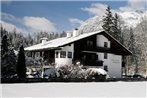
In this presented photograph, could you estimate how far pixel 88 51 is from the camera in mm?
43031

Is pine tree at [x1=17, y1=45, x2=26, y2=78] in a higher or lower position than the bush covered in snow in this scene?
higher

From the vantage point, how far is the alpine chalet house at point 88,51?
4119 cm

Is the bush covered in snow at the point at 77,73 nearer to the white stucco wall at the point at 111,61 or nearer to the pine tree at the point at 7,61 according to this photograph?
the pine tree at the point at 7,61

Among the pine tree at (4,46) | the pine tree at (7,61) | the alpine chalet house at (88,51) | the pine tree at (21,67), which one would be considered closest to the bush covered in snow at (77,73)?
the alpine chalet house at (88,51)

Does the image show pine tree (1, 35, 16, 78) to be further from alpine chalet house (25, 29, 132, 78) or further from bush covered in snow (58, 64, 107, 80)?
alpine chalet house (25, 29, 132, 78)

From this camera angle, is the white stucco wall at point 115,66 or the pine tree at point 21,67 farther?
the white stucco wall at point 115,66

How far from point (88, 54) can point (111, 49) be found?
16.3 ft

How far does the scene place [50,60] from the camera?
42688 mm

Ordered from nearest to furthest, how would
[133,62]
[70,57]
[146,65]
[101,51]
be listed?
[70,57], [101,51], [146,65], [133,62]

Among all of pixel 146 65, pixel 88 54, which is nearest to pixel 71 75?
pixel 88 54

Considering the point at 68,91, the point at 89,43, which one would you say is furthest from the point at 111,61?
the point at 68,91

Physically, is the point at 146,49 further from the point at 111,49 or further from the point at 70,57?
the point at 70,57

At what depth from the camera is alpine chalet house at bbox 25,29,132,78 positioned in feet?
135

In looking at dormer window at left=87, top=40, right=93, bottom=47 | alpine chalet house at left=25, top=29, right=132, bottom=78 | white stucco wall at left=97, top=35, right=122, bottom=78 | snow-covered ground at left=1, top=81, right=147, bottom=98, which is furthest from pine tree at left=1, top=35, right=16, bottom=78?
white stucco wall at left=97, top=35, right=122, bottom=78
